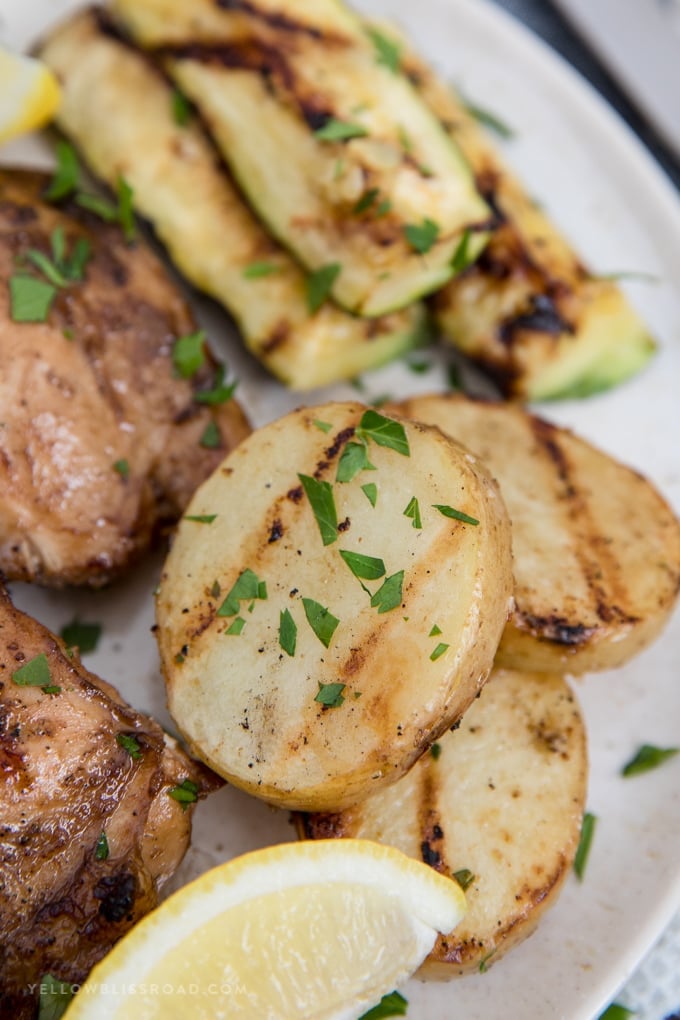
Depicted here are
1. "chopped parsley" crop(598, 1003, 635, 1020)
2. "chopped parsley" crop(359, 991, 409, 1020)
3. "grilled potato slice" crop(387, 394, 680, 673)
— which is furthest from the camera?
"chopped parsley" crop(598, 1003, 635, 1020)

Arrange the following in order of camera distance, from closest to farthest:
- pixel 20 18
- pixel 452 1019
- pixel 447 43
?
pixel 452 1019, pixel 20 18, pixel 447 43

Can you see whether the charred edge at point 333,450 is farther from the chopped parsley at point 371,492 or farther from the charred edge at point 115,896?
the charred edge at point 115,896

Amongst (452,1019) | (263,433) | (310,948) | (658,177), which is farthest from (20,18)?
(452,1019)

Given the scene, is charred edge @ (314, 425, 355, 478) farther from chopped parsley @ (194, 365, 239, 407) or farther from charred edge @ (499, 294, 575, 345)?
charred edge @ (499, 294, 575, 345)

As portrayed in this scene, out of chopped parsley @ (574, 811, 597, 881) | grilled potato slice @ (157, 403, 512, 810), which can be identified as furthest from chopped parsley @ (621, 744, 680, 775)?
grilled potato slice @ (157, 403, 512, 810)

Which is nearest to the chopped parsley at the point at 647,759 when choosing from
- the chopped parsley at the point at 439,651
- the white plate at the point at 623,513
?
the white plate at the point at 623,513

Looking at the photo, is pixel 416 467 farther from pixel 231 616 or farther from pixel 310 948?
pixel 310 948

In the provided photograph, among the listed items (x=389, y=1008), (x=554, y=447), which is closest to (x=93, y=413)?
(x=554, y=447)
